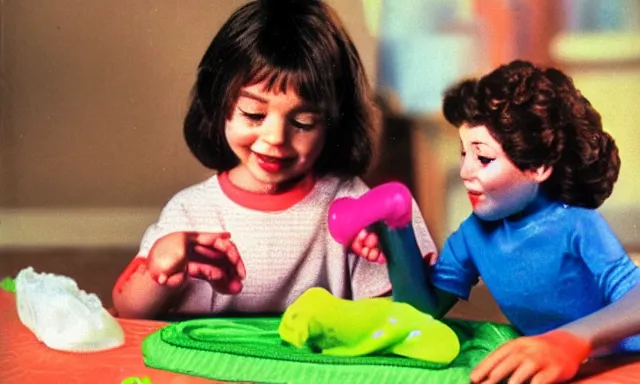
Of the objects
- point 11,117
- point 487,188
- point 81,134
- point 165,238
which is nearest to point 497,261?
point 487,188

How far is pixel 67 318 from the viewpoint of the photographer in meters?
1.10

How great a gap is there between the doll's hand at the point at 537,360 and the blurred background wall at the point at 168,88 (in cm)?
17

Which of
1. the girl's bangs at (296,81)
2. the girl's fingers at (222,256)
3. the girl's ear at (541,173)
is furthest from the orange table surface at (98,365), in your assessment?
the girl's bangs at (296,81)

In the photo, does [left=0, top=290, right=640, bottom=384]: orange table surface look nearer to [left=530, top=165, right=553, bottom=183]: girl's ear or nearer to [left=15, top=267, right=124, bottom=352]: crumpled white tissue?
[left=15, top=267, right=124, bottom=352]: crumpled white tissue

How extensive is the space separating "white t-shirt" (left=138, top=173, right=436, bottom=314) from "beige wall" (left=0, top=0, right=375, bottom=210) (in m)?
0.07

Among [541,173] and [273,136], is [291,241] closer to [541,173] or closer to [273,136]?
[273,136]

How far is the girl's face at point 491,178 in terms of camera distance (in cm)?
100

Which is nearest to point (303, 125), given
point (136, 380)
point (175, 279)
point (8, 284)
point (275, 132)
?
point (275, 132)

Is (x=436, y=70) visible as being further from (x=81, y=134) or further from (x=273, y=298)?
(x=81, y=134)

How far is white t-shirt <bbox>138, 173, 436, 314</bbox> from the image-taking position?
1.07m

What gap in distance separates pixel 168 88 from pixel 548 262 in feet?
1.72

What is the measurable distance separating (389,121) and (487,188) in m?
0.15

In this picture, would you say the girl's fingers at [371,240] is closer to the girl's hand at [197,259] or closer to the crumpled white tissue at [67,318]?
the girl's hand at [197,259]

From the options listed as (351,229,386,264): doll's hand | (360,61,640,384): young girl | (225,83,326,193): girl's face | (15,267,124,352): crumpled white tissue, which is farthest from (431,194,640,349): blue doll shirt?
(15,267,124,352): crumpled white tissue
